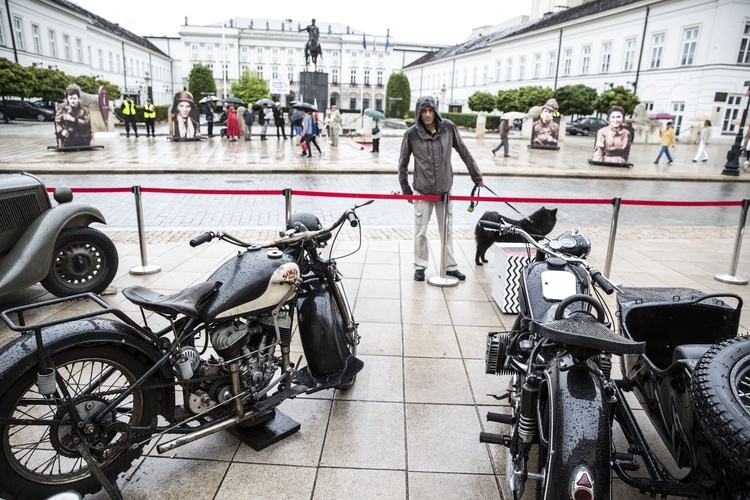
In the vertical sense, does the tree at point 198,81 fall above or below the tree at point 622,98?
above

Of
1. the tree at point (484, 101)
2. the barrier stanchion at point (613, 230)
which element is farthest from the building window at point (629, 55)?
the barrier stanchion at point (613, 230)

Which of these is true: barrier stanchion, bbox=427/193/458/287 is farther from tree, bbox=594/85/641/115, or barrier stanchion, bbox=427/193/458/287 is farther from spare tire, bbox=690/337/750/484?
tree, bbox=594/85/641/115

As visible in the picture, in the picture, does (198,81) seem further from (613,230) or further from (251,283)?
(251,283)

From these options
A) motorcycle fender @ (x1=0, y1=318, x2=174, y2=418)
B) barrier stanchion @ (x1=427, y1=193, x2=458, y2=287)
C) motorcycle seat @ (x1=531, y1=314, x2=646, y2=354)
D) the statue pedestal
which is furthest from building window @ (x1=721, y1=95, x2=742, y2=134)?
motorcycle fender @ (x1=0, y1=318, x2=174, y2=418)

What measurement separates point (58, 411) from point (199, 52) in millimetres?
94132

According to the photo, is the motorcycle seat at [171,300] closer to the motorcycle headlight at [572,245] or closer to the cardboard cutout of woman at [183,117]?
the motorcycle headlight at [572,245]

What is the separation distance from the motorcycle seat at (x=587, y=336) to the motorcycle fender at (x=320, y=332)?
147 centimetres

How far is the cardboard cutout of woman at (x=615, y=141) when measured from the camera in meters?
19.4

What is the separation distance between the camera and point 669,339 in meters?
3.06

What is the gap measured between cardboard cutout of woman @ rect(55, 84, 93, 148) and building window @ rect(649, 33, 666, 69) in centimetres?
3797

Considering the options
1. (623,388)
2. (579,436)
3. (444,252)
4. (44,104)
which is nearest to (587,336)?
(579,436)

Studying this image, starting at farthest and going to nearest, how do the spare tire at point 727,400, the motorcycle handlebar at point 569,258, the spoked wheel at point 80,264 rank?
1. the spoked wheel at point 80,264
2. the motorcycle handlebar at point 569,258
3. the spare tire at point 727,400

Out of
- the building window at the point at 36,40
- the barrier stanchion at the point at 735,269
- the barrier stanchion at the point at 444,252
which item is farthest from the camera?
the building window at the point at 36,40

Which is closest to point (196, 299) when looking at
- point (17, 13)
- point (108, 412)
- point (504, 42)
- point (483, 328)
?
point (108, 412)
